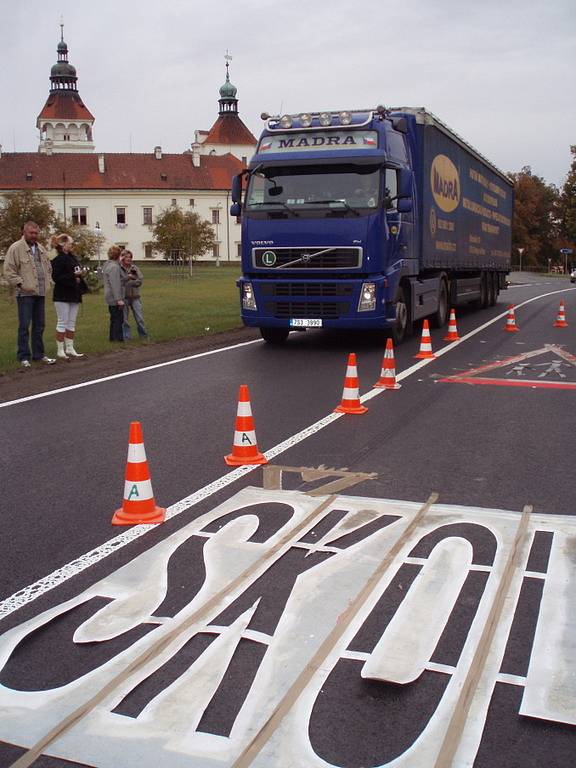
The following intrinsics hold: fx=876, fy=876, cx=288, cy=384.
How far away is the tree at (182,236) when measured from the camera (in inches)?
2849

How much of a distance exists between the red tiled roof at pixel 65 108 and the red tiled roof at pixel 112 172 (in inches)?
865

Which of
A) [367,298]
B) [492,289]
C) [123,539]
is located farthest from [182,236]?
[123,539]

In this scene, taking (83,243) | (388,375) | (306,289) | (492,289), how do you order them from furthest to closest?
(83,243) < (492,289) < (306,289) < (388,375)

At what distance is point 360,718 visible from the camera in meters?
3.24

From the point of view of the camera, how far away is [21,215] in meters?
50.3

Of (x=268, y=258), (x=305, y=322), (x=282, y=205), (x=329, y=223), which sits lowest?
(x=305, y=322)

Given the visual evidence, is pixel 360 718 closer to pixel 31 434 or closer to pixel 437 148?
pixel 31 434

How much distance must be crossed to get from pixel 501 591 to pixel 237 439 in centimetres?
322

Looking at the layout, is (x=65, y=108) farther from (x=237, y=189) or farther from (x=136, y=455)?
(x=136, y=455)

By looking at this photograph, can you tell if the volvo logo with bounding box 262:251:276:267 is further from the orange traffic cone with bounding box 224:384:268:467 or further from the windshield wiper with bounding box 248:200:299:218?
the orange traffic cone with bounding box 224:384:268:467

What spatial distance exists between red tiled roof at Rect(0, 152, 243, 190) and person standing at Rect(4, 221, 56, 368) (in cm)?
9581

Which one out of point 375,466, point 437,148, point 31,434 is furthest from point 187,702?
point 437,148

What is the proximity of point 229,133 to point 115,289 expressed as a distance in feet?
384

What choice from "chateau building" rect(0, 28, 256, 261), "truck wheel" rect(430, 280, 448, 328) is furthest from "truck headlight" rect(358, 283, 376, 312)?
"chateau building" rect(0, 28, 256, 261)
